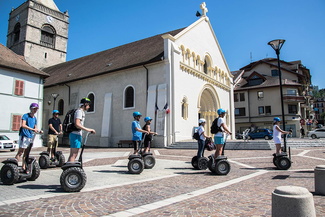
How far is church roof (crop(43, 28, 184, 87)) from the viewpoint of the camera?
23.4 m

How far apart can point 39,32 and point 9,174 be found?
38.0 meters

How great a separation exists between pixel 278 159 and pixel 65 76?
89.5 ft

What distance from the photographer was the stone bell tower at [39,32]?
36.7 m

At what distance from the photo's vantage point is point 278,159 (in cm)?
853

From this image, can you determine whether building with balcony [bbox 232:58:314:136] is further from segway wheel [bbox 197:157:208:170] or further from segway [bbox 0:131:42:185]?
segway [bbox 0:131:42:185]

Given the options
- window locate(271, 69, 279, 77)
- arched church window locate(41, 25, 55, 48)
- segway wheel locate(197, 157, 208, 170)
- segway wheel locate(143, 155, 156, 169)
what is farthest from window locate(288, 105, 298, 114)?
arched church window locate(41, 25, 55, 48)

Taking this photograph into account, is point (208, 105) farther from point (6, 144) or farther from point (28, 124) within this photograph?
point (28, 124)

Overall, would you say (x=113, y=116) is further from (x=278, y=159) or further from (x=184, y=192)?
(x=184, y=192)

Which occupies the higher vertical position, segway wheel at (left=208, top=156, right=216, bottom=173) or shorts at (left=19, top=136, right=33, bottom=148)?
shorts at (left=19, top=136, right=33, bottom=148)

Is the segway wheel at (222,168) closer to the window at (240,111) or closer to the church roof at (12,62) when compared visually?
the church roof at (12,62)

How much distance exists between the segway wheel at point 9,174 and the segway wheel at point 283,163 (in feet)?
25.7

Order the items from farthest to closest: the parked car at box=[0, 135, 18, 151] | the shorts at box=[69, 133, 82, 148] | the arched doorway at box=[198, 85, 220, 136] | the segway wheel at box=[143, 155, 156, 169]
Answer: the arched doorway at box=[198, 85, 220, 136]
the parked car at box=[0, 135, 18, 151]
the segway wheel at box=[143, 155, 156, 169]
the shorts at box=[69, 133, 82, 148]

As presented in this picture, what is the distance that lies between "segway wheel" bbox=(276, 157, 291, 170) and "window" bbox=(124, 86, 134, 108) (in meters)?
16.4

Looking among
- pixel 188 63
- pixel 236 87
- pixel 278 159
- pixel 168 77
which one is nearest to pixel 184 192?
pixel 278 159
